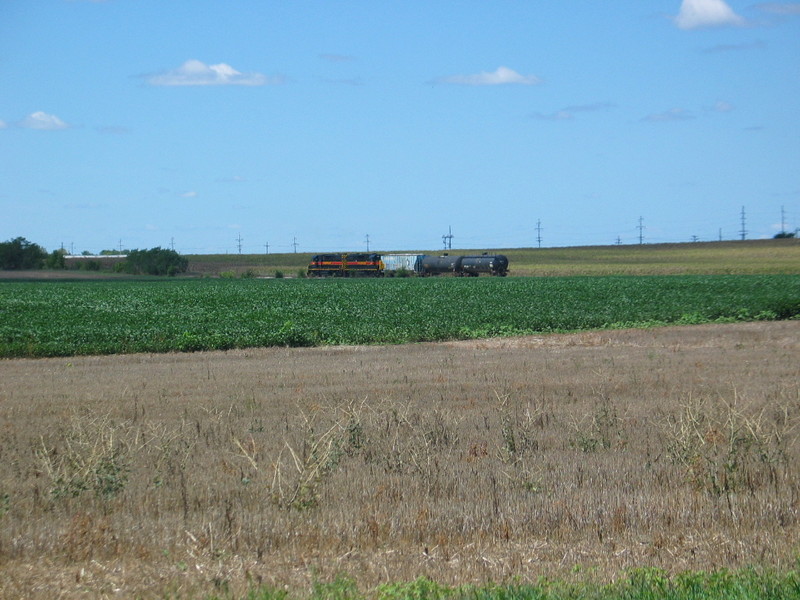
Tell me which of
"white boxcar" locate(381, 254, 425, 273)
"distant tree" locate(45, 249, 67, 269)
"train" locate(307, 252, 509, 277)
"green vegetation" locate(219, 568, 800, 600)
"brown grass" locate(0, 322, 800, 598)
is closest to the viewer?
"green vegetation" locate(219, 568, 800, 600)

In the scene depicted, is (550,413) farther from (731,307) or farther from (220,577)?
(731,307)

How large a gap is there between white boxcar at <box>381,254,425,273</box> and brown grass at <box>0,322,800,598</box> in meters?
78.9

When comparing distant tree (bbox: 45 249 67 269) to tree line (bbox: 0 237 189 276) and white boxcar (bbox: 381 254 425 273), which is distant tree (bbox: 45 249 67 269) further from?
white boxcar (bbox: 381 254 425 273)

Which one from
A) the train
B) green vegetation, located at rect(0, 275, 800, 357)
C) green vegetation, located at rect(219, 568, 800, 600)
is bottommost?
green vegetation, located at rect(219, 568, 800, 600)

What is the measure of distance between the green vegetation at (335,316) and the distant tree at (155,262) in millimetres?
57761

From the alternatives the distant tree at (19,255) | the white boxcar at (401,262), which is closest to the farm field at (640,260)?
the white boxcar at (401,262)

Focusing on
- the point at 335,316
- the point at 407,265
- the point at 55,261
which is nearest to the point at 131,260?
the point at 55,261

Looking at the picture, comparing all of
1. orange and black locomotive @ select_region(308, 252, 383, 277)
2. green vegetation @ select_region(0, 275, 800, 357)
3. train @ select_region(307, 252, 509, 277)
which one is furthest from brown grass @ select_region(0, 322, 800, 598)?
orange and black locomotive @ select_region(308, 252, 383, 277)

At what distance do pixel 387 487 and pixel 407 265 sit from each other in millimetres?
87545

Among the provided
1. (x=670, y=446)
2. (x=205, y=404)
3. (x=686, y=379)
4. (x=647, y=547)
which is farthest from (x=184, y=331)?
(x=647, y=547)

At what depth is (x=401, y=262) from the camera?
96938 millimetres

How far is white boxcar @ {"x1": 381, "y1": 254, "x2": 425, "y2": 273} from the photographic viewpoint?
95.2 meters

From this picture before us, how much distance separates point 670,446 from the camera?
10.2 metres

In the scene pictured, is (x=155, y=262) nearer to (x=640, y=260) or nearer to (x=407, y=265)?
(x=407, y=265)
